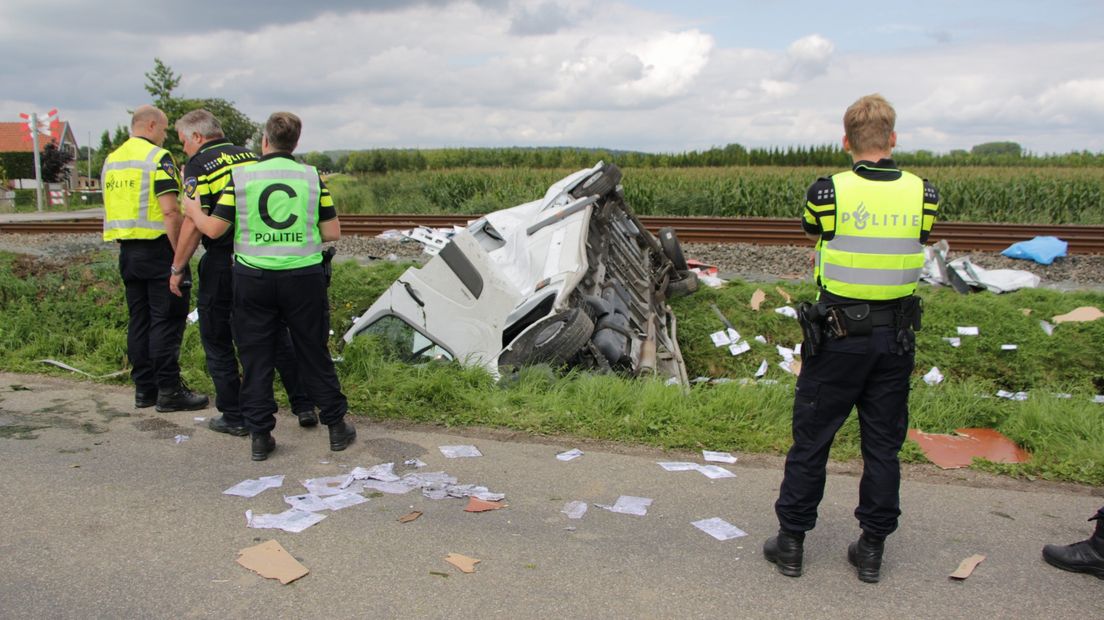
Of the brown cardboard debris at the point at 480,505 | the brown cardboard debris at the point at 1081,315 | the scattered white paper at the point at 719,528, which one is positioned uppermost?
the brown cardboard debris at the point at 1081,315

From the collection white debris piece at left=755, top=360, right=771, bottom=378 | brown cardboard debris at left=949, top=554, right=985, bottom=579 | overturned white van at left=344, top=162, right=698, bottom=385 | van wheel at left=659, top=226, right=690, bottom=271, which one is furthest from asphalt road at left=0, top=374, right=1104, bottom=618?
van wheel at left=659, top=226, right=690, bottom=271

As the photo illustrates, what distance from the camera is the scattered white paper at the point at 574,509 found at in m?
3.94

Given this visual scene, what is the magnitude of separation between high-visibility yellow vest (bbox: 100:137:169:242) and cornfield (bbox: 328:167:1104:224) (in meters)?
15.1

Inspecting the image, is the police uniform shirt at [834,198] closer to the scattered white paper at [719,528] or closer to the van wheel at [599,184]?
the scattered white paper at [719,528]

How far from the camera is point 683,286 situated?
32.0 ft

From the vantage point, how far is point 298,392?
5.33 metres

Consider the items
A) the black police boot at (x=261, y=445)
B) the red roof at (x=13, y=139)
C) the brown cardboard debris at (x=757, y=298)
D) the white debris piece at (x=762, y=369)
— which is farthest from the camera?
the red roof at (x=13, y=139)

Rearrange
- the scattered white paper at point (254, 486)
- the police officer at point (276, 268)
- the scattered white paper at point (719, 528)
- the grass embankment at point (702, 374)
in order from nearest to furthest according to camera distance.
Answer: the scattered white paper at point (719, 528) < the scattered white paper at point (254, 486) < the police officer at point (276, 268) < the grass embankment at point (702, 374)

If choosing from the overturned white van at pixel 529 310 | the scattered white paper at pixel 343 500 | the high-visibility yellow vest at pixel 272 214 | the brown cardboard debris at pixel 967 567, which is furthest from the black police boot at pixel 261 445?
the brown cardboard debris at pixel 967 567

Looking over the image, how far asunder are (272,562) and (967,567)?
2.92m

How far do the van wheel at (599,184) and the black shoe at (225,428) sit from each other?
15.5 ft

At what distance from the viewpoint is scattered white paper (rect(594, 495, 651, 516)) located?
3979mm

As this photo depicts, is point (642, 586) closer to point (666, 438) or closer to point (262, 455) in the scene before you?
point (666, 438)

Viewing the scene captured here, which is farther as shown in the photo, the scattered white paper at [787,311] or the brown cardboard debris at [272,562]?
the scattered white paper at [787,311]
